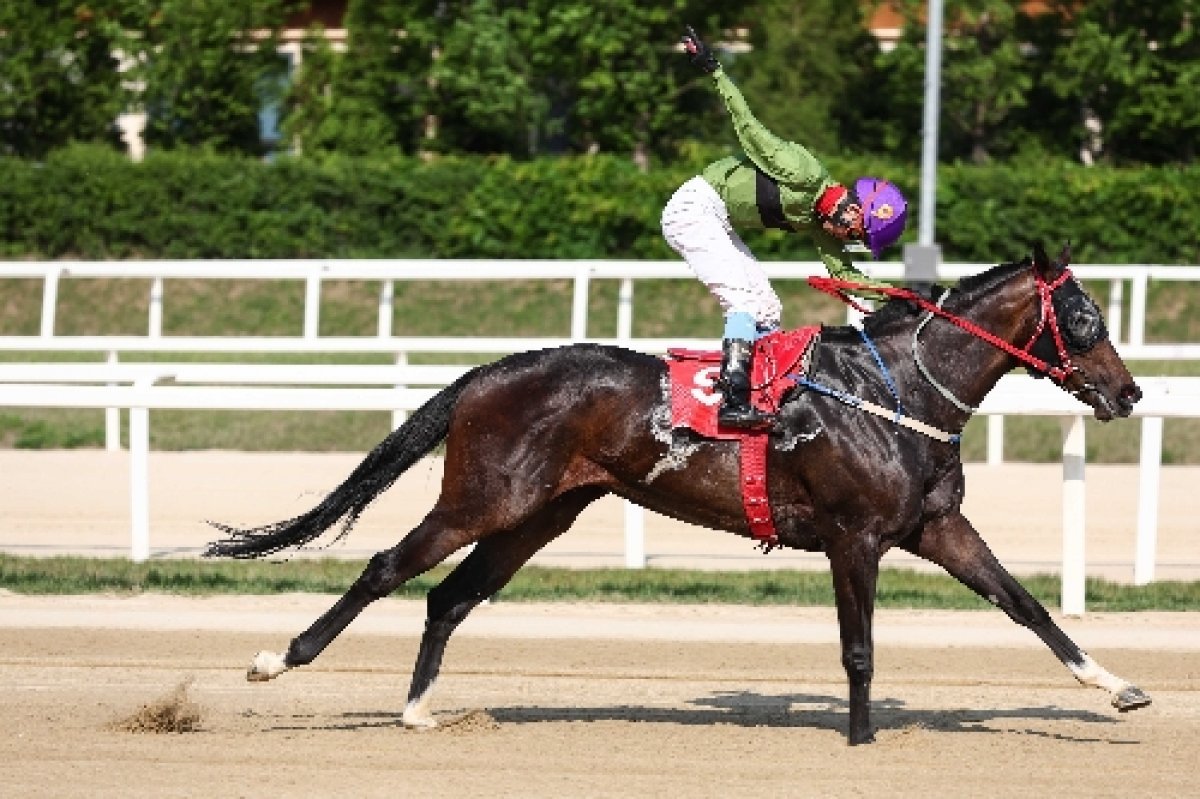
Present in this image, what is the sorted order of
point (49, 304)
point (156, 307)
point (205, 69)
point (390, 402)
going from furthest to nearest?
point (205, 69), point (156, 307), point (49, 304), point (390, 402)

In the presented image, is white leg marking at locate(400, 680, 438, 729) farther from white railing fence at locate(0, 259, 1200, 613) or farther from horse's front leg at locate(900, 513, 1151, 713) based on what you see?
white railing fence at locate(0, 259, 1200, 613)

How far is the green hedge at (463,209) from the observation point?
19359mm

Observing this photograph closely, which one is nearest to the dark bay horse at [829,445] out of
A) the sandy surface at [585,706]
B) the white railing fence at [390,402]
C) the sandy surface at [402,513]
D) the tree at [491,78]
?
the sandy surface at [585,706]

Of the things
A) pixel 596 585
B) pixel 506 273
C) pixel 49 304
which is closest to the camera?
pixel 596 585

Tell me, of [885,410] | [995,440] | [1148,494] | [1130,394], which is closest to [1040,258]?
[1130,394]

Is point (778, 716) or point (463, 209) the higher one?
point (463, 209)

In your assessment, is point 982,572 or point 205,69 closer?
point 982,572

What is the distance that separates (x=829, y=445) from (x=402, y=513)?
16.9 feet

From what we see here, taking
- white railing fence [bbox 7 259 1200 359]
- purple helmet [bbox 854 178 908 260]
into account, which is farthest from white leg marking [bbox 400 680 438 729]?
white railing fence [bbox 7 259 1200 359]

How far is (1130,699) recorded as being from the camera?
6859 millimetres

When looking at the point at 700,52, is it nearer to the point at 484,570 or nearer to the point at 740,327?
the point at 740,327

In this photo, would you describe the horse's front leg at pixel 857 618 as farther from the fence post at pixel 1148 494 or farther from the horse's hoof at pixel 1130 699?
the fence post at pixel 1148 494

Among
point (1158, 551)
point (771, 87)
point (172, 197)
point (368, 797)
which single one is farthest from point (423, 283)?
point (368, 797)

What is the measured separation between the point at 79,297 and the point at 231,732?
1311 cm
